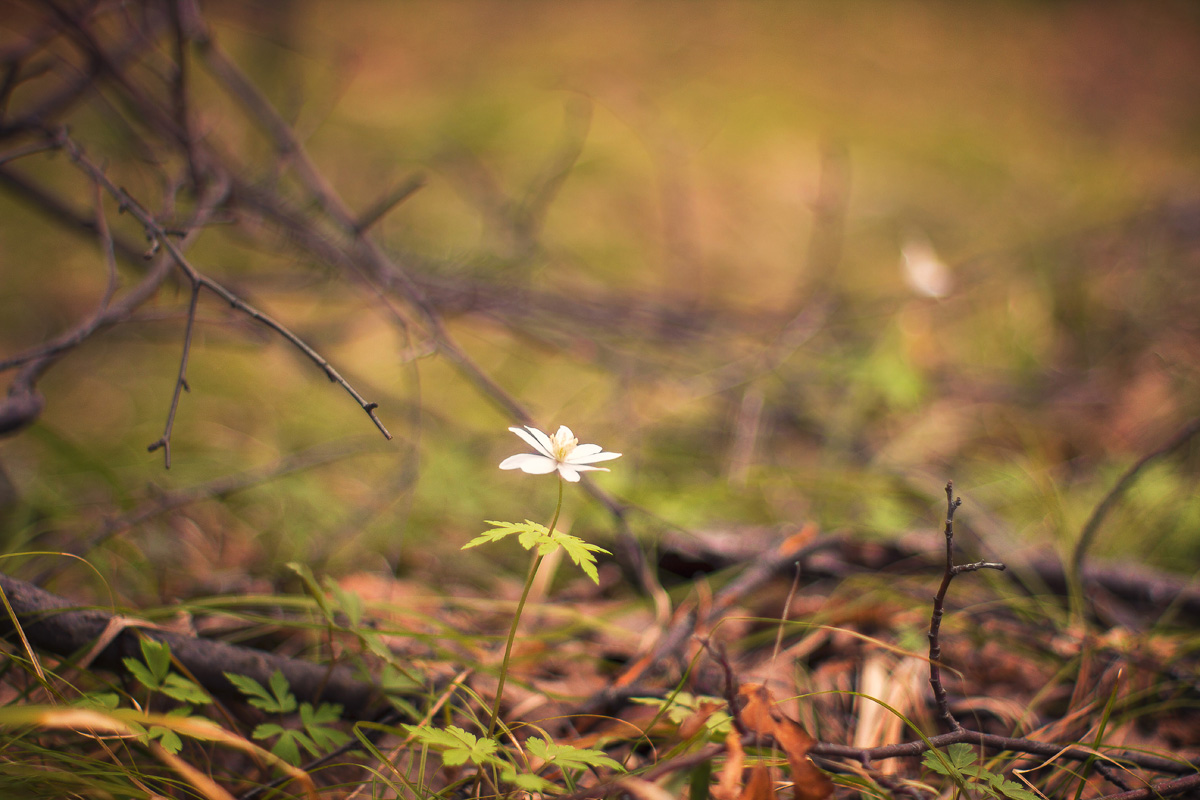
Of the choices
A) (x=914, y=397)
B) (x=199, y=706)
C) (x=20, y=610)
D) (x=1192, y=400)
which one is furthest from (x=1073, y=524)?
(x=20, y=610)

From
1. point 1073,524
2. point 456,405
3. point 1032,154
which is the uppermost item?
point 1032,154

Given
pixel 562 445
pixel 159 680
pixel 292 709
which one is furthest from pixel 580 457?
pixel 159 680

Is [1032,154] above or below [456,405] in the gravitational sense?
above

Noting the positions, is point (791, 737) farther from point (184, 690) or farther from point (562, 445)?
point (184, 690)

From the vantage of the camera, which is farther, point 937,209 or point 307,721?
point 937,209

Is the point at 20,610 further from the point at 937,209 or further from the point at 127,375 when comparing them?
the point at 937,209

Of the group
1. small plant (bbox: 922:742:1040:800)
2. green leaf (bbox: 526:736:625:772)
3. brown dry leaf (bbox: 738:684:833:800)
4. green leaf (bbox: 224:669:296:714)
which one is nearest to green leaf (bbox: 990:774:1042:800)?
small plant (bbox: 922:742:1040:800)

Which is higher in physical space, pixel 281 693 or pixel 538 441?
pixel 538 441
